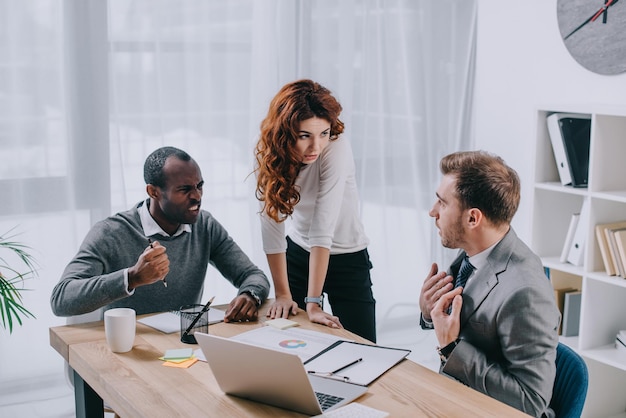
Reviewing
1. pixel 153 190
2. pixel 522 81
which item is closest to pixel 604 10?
pixel 522 81

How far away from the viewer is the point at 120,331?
2002 mm

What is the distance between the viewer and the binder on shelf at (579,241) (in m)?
3.22

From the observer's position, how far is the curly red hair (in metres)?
2.47

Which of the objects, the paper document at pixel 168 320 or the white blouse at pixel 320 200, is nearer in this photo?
the paper document at pixel 168 320

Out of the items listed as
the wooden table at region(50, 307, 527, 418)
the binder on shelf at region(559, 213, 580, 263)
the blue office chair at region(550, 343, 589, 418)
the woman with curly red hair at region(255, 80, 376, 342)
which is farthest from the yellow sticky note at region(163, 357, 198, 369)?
the binder on shelf at region(559, 213, 580, 263)

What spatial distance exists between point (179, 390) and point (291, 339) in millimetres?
418

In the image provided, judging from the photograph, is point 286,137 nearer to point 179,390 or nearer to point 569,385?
point 179,390

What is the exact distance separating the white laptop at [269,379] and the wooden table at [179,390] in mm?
29

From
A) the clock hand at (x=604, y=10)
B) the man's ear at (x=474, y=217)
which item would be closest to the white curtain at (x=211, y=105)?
the clock hand at (x=604, y=10)

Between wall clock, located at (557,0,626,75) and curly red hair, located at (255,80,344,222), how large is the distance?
137 centimetres

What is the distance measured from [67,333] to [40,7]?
1450mm

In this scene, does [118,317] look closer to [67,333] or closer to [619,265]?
[67,333]

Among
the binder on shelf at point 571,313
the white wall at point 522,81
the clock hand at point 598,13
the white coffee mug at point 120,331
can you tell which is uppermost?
the clock hand at point 598,13

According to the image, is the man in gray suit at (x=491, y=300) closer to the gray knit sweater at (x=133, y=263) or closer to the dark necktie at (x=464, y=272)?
the dark necktie at (x=464, y=272)
